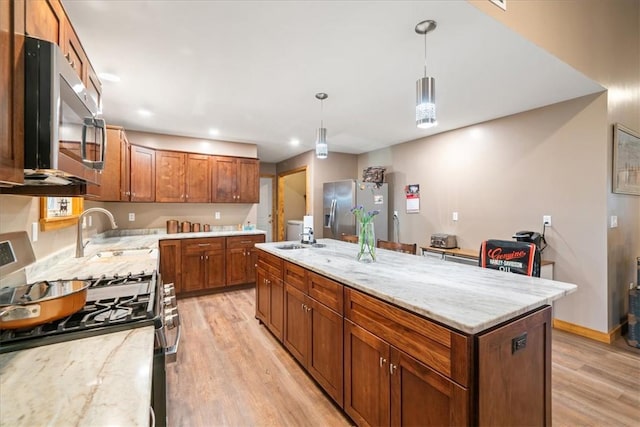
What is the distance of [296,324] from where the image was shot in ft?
7.49

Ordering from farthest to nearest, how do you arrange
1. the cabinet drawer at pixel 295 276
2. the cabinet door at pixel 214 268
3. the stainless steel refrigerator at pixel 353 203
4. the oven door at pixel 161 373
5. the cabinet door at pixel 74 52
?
the stainless steel refrigerator at pixel 353 203 < the cabinet door at pixel 214 268 < the cabinet drawer at pixel 295 276 < the cabinet door at pixel 74 52 < the oven door at pixel 161 373

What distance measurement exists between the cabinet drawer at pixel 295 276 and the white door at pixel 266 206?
16.0 ft

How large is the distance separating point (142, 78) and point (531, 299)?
3.25 metres

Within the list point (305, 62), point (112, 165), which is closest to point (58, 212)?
point (112, 165)

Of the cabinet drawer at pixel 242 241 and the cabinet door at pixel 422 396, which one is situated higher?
the cabinet drawer at pixel 242 241

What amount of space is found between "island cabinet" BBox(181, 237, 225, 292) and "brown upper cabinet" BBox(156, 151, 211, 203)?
0.76 m

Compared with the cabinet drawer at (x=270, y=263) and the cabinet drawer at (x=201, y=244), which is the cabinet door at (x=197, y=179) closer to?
the cabinet drawer at (x=201, y=244)

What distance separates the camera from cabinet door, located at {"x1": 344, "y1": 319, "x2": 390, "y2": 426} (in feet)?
4.64

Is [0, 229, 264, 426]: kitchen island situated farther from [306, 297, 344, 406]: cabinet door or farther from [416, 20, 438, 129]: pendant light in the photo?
[416, 20, 438, 129]: pendant light

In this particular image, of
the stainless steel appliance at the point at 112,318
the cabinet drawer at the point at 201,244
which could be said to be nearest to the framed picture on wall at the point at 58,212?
the stainless steel appliance at the point at 112,318

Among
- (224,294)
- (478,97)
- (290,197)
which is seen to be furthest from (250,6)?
(290,197)

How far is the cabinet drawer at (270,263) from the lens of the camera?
2.58 meters

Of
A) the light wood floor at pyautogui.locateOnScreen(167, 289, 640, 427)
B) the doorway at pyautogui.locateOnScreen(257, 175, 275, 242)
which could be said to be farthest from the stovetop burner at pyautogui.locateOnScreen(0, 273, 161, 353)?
the doorway at pyautogui.locateOnScreen(257, 175, 275, 242)

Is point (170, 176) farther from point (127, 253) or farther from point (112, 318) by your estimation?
point (112, 318)
